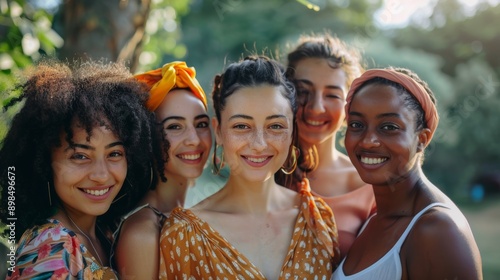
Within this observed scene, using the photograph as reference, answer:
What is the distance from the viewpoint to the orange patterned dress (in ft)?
10.2

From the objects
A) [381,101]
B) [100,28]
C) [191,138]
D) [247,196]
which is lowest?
[247,196]

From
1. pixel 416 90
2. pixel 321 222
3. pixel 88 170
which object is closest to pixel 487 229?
pixel 321 222

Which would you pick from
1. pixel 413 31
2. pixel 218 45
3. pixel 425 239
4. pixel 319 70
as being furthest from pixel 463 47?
pixel 425 239

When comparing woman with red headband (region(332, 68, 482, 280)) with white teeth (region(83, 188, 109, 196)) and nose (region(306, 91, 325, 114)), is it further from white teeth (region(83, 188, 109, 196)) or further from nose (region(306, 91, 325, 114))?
white teeth (region(83, 188, 109, 196))

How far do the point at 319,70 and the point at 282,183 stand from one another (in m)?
0.79

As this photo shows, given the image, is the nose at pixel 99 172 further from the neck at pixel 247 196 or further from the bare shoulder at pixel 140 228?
the neck at pixel 247 196

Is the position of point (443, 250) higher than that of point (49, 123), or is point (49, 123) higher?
point (49, 123)

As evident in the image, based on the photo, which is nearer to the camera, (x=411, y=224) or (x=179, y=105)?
(x=411, y=224)

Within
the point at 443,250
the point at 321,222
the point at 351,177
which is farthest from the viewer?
the point at 351,177

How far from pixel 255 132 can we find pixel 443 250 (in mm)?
1136

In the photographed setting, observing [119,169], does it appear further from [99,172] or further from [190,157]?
[190,157]

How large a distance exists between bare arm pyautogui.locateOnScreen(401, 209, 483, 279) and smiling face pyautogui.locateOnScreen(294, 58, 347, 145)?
53.7 inches

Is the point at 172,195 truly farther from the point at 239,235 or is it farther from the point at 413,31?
the point at 413,31

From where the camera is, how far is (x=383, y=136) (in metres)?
3.11
